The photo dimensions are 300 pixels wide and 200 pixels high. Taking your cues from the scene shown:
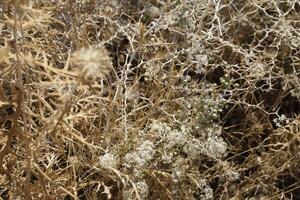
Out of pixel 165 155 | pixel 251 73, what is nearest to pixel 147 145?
pixel 165 155

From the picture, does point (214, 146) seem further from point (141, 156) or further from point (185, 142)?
point (141, 156)

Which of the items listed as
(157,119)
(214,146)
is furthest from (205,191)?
(157,119)

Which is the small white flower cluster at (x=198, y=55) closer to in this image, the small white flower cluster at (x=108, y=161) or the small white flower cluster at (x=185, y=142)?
the small white flower cluster at (x=185, y=142)

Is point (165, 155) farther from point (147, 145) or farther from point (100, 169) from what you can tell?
point (100, 169)

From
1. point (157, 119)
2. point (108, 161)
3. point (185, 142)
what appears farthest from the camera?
point (157, 119)

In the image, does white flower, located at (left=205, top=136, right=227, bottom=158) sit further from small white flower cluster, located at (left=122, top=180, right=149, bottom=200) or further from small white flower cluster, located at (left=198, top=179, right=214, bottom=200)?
small white flower cluster, located at (left=122, top=180, right=149, bottom=200)

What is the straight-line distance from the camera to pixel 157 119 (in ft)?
6.65

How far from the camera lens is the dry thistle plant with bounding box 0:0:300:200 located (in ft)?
6.01

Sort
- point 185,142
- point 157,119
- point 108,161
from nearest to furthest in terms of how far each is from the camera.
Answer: point 108,161, point 185,142, point 157,119

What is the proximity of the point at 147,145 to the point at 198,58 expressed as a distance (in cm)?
34

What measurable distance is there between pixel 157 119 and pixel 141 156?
→ 0.24 metres

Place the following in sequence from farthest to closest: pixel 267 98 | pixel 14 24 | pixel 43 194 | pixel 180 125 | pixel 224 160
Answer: pixel 267 98 → pixel 224 160 → pixel 180 125 → pixel 43 194 → pixel 14 24

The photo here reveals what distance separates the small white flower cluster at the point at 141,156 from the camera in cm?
180

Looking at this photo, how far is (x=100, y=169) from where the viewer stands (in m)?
1.90
